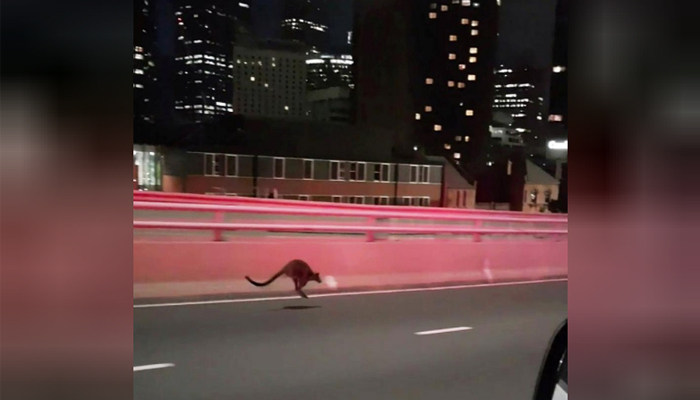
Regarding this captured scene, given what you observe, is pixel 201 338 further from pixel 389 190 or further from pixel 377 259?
pixel 389 190

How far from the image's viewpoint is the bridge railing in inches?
235

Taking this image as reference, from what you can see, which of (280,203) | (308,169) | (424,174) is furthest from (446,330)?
(424,174)

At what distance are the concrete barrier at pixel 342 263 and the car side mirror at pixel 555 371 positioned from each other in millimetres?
4019

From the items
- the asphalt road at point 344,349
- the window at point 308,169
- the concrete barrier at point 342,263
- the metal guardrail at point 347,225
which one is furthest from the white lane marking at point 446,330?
the window at point 308,169

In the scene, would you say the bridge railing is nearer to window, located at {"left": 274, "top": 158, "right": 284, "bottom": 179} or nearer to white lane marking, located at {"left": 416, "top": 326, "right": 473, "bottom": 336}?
Result: window, located at {"left": 274, "top": 158, "right": 284, "bottom": 179}

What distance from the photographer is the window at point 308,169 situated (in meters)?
11.3

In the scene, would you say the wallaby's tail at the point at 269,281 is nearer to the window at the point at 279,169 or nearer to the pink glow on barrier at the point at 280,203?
the pink glow on barrier at the point at 280,203

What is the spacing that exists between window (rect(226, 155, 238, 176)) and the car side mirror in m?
8.63
